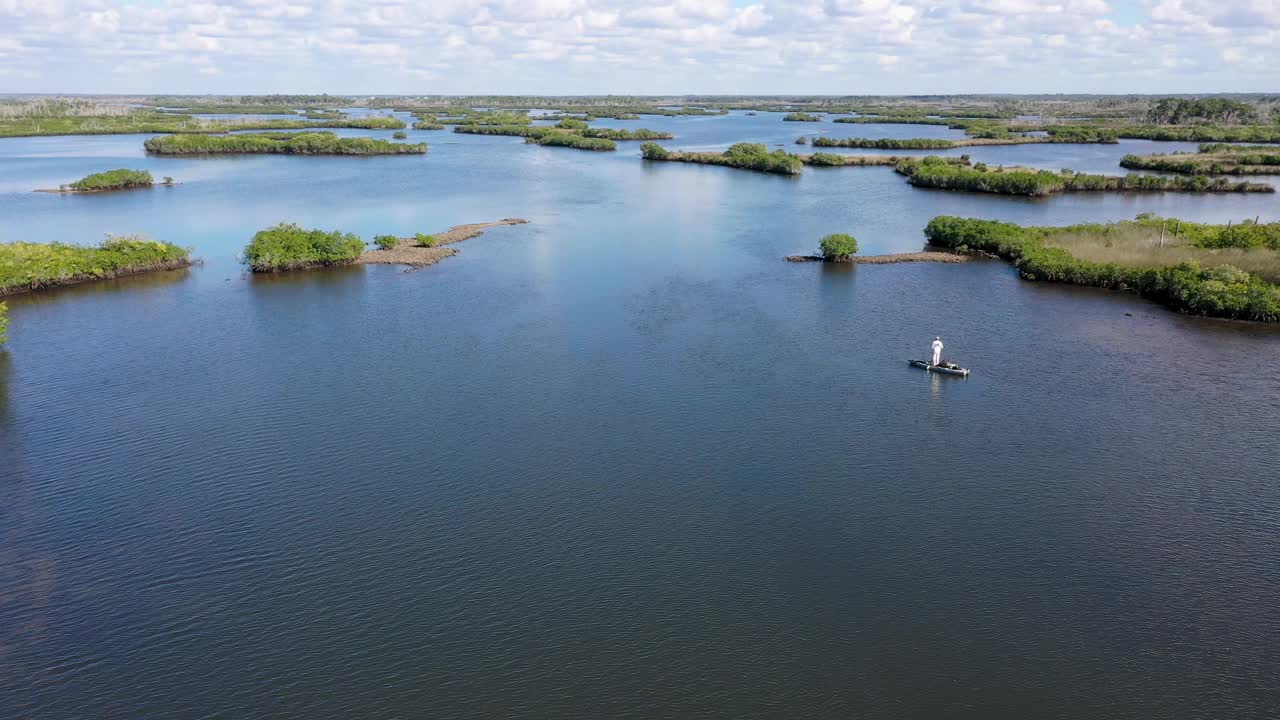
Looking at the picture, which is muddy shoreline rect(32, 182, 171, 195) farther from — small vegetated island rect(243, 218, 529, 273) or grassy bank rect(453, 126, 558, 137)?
grassy bank rect(453, 126, 558, 137)

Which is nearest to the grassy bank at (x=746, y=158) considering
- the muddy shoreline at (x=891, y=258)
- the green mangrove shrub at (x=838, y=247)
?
the muddy shoreline at (x=891, y=258)

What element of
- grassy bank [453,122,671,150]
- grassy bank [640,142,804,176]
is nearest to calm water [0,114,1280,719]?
grassy bank [640,142,804,176]

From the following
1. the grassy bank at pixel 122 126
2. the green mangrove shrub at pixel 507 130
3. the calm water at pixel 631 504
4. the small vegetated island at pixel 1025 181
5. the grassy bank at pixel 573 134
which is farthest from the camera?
the green mangrove shrub at pixel 507 130

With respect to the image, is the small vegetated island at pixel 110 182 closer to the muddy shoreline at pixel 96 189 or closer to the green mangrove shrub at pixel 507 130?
the muddy shoreline at pixel 96 189

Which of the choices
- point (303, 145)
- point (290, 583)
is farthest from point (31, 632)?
point (303, 145)

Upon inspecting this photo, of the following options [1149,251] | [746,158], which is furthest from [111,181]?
[1149,251]

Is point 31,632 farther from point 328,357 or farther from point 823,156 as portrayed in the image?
point 823,156

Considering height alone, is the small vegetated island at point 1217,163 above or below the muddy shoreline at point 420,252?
above
